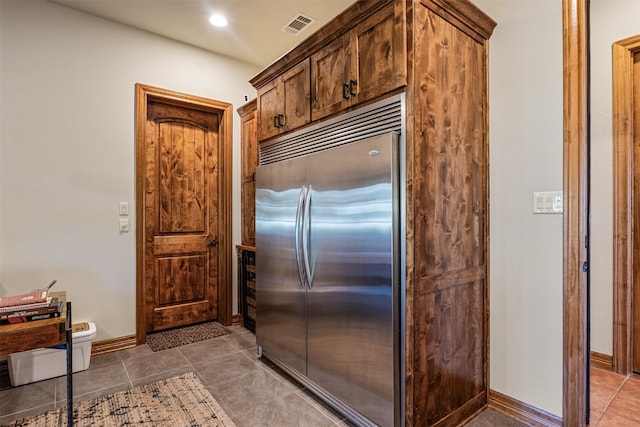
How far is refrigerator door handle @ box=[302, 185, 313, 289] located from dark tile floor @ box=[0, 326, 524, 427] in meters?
0.75

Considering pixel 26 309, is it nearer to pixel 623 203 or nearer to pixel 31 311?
pixel 31 311

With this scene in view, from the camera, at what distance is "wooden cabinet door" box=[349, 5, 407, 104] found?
167cm

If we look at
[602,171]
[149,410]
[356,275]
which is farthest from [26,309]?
[602,171]

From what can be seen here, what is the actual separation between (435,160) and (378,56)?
61 centimetres

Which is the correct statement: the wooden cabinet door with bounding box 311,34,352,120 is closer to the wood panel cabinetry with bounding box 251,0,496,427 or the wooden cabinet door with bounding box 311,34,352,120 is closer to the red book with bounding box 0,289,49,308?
the wood panel cabinetry with bounding box 251,0,496,427

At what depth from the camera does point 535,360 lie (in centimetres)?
192

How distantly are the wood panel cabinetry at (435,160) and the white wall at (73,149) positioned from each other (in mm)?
1903

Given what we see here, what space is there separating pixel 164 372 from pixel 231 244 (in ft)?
4.61

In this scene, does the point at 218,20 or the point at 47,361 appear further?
the point at 218,20

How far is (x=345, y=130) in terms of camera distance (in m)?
2.00

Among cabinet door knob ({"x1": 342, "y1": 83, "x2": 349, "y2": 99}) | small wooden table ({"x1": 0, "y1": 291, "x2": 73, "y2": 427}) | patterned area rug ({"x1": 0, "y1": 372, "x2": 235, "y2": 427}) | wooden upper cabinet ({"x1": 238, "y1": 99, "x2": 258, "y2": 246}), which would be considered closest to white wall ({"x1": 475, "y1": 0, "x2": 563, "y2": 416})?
cabinet door knob ({"x1": 342, "y1": 83, "x2": 349, "y2": 99})

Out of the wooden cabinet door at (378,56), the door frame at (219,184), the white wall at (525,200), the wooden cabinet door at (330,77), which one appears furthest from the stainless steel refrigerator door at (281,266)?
the white wall at (525,200)

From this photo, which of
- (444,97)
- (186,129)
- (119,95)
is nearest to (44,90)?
(119,95)

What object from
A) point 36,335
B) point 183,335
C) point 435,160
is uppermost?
point 435,160
